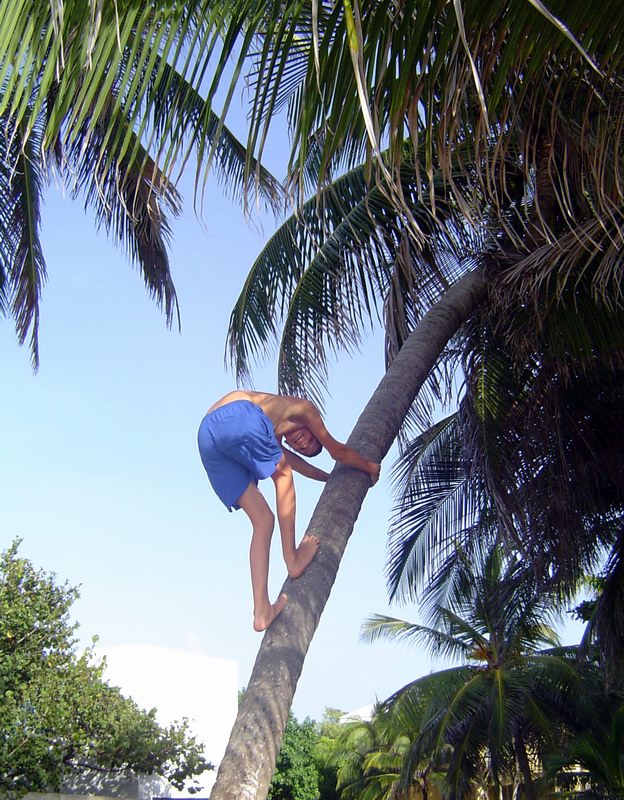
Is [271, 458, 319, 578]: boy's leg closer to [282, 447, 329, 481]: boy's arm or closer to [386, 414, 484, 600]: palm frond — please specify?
[282, 447, 329, 481]: boy's arm

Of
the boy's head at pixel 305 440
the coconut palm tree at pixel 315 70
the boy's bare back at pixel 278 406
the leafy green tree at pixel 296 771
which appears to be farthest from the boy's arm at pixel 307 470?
the leafy green tree at pixel 296 771

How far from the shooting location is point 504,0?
2.54 metres

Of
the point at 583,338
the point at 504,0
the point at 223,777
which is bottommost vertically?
the point at 223,777

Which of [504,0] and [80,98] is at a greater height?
[504,0]

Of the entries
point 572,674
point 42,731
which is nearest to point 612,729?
point 572,674

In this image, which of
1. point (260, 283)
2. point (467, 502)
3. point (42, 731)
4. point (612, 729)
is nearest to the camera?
point (260, 283)

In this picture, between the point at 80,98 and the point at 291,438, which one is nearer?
the point at 80,98

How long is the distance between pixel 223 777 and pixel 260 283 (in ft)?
16.7

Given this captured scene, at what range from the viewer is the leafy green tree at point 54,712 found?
1300 centimetres

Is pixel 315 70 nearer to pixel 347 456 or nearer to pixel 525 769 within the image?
pixel 347 456

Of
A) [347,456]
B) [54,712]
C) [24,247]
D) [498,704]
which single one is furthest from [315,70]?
[498,704]

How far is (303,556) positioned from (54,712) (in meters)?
11.6

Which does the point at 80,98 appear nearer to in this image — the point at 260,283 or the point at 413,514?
the point at 260,283

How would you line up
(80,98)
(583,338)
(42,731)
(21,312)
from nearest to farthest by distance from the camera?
(80,98) < (583,338) < (21,312) < (42,731)
